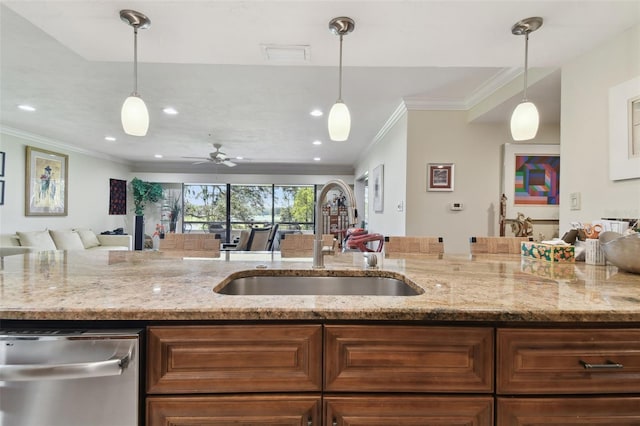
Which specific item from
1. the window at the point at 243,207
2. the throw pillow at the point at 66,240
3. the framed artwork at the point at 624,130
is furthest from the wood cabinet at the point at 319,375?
the window at the point at 243,207

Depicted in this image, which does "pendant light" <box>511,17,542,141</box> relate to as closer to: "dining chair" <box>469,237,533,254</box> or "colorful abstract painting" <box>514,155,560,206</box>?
"dining chair" <box>469,237,533,254</box>

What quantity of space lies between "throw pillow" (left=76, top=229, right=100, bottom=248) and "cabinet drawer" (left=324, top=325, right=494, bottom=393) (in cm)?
629

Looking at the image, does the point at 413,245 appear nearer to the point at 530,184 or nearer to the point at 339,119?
the point at 339,119

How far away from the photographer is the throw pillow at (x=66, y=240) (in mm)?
4859

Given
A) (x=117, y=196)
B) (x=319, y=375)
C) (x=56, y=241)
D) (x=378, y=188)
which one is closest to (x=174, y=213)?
(x=117, y=196)

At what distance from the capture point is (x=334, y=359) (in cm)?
79

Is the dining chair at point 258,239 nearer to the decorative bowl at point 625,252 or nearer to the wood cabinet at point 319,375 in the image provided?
the wood cabinet at point 319,375

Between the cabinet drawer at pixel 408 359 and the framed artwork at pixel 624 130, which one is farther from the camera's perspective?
the framed artwork at pixel 624 130

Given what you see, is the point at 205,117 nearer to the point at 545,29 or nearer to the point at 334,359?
the point at 545,29

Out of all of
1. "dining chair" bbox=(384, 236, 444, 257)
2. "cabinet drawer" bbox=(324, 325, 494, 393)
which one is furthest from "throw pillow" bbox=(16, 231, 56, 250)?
"cabinet drawer" bbox=(324, 325, 494, 393)

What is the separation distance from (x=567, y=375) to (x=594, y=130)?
1.65 meters

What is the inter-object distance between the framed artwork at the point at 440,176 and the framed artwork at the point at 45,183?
6000 millimetres

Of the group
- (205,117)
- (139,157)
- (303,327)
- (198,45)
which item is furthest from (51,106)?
(303,327)

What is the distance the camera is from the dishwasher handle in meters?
0.70
